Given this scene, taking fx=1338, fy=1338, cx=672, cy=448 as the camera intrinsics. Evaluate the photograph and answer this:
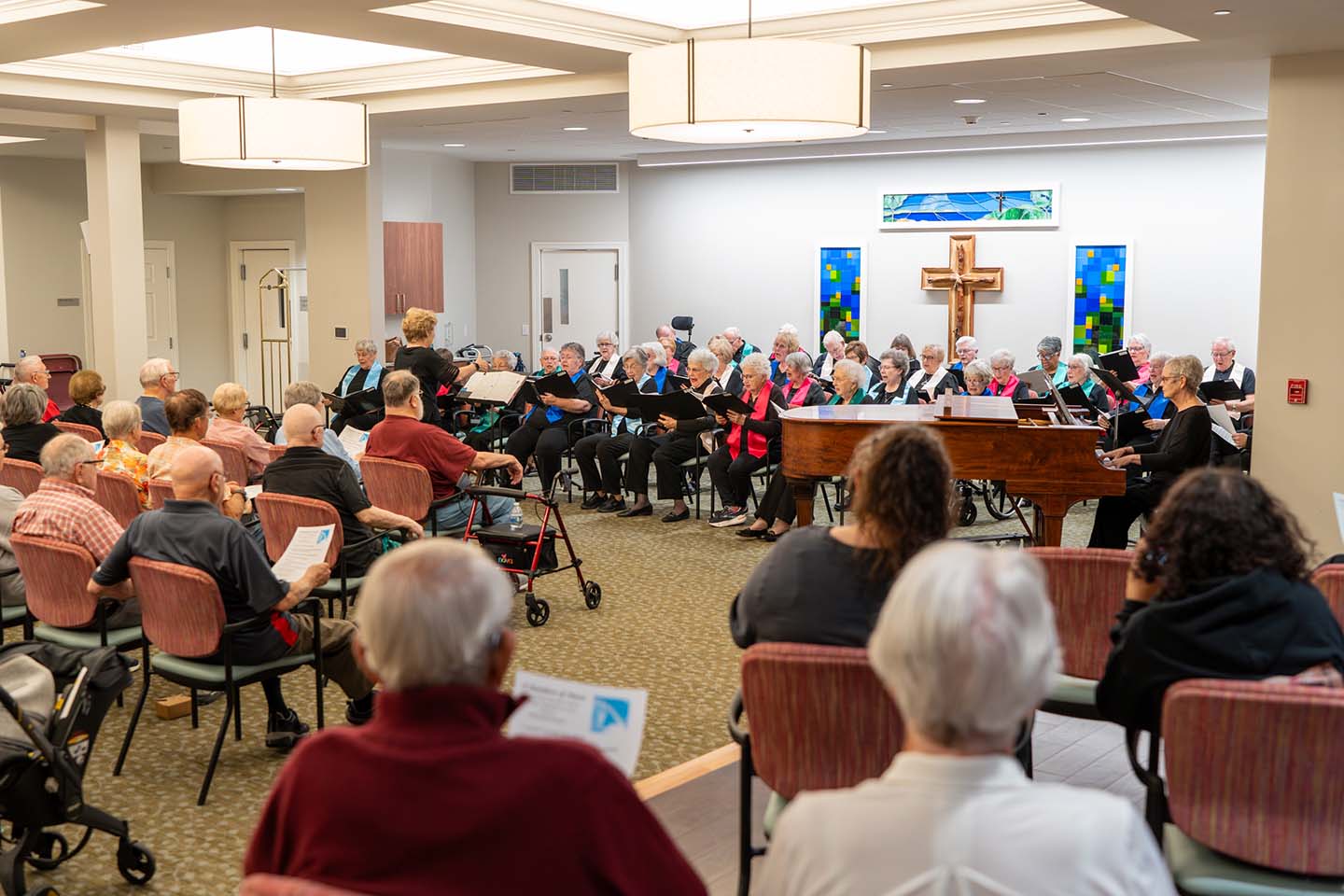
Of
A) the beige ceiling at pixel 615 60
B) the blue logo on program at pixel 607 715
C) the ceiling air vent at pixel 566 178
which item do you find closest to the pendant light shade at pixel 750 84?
the beige ceiling at pixel 615 60

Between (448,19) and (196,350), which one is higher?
(448,19)

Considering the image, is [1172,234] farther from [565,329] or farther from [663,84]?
[663,84]

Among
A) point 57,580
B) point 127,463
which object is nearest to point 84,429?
point 127,463

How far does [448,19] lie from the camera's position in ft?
23.0

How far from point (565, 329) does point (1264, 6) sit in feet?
37.1

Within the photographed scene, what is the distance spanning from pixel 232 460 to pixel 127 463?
0.86 meters

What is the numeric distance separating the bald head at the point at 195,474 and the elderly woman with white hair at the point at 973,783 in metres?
3.21

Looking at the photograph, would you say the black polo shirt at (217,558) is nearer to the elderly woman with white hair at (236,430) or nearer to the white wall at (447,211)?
the elderly woman with white hair at (236,430)

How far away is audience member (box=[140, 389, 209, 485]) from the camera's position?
5777mm

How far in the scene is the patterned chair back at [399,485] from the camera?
6629 millimetres

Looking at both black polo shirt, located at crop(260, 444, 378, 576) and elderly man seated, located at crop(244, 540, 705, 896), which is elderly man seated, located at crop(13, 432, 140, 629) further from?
elderly man seated, located at crop(244, 540, 705, 896)

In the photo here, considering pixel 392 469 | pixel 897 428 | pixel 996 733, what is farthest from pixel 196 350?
pixel 996 733

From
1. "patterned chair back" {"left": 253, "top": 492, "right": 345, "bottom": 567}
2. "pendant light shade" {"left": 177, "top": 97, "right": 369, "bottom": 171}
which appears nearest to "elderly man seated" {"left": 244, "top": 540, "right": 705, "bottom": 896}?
"patterned chair back" {"left": 253, "top": 492, "right": 345, "bottom": 567}

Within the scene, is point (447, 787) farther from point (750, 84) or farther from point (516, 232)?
point (516, 232)
